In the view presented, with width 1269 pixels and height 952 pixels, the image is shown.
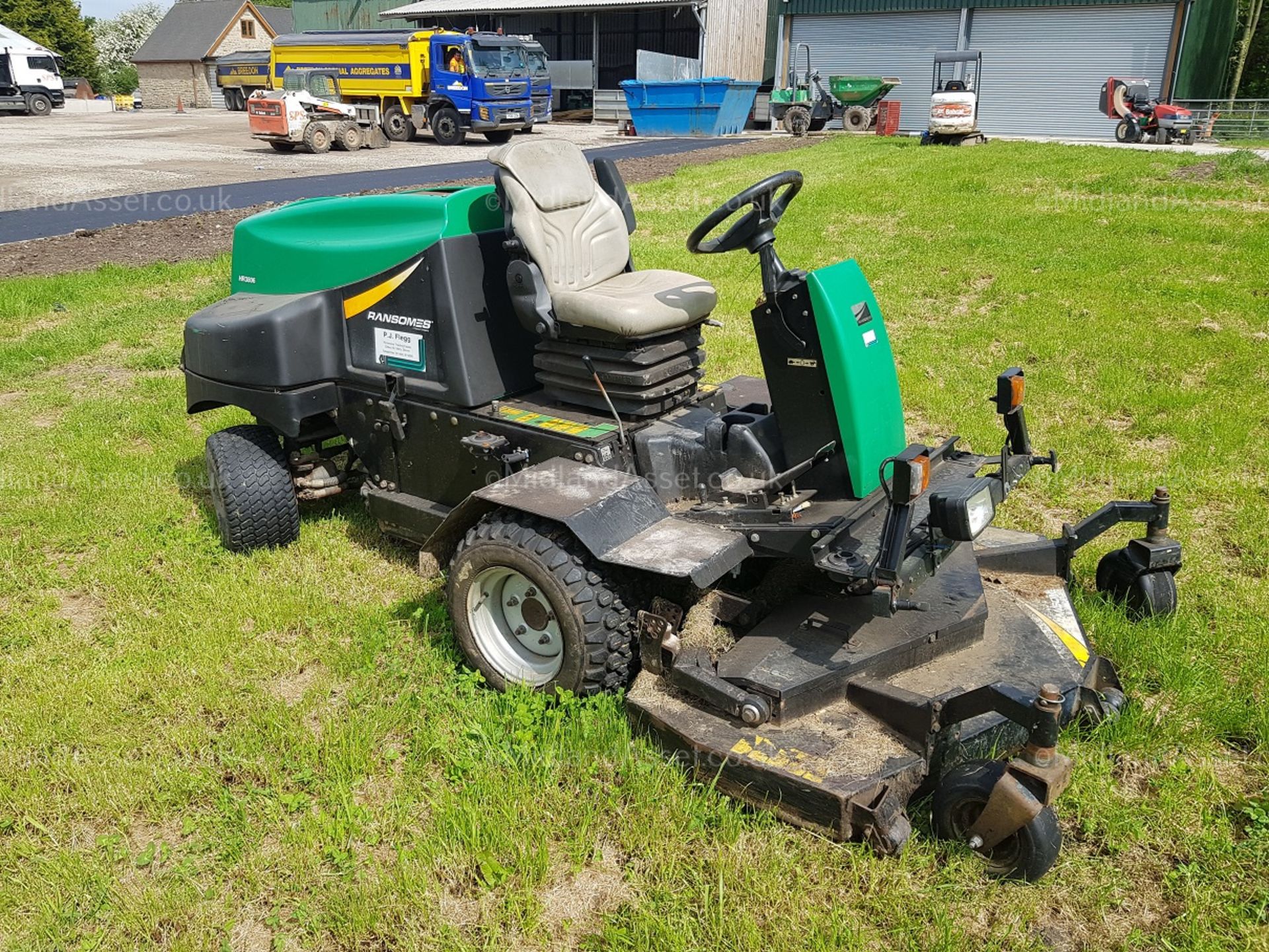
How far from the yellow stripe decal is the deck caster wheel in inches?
118

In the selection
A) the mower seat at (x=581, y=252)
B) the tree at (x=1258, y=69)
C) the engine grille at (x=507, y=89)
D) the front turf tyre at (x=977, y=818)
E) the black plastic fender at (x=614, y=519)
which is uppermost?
the tree at (x=1258, y=69)

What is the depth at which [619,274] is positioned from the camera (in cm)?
433

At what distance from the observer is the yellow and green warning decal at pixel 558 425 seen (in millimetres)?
3779

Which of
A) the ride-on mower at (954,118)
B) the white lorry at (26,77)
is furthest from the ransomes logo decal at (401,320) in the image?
the white lorry at (26,77)

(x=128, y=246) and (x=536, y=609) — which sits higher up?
(x=128, y=246)

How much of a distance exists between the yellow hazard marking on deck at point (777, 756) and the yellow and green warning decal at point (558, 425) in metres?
1.31

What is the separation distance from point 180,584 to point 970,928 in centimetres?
346

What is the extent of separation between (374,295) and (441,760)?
203cm

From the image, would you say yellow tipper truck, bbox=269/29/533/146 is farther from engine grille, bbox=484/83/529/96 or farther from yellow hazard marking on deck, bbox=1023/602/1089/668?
yellow hazard marking on deck, bbox=1023/602/1089/668

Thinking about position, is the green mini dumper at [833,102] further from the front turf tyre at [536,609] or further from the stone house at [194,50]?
the stone house at [194,50]

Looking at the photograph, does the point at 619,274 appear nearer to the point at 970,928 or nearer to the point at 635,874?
the point at 635,874

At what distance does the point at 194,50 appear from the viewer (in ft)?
172

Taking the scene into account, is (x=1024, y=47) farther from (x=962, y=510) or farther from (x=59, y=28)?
(x=59, y=28)

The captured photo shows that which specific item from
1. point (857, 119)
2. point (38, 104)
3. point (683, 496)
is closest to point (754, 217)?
point (683, 496)
